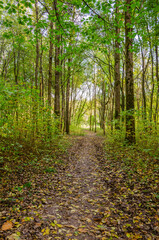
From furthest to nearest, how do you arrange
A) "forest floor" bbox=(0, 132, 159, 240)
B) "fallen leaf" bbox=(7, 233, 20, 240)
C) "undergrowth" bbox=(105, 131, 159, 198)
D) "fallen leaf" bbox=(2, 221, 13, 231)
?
"undergrowth" bbox=(105, 131, 159, 198), "forest floor" bbox=(0, 132, 159, 240), "fallen leaf" bbox=(2, 221, 13, 231), "fallen leaf" bbox=(7, 233, 20, 240)

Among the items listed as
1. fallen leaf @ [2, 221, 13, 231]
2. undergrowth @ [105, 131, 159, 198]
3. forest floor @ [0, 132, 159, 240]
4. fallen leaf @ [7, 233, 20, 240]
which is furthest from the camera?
undergrowth @ [105, 131, 159, 198]

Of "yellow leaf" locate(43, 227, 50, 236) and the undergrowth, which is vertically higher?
the undergrowth

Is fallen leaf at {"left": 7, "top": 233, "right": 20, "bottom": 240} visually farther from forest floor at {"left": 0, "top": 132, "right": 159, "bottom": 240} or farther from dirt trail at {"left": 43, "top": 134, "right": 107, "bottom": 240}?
dirt trail at {"left": 43, "top": 134, "right": 107, "bottom": 240}

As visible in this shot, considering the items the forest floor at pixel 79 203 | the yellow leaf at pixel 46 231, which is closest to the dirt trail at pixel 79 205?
the forest floor at pixel 79 203

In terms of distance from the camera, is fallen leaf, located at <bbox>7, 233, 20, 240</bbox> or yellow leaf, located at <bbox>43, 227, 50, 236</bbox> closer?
fallen leaf, located at <bbox>7, 233, 20, 240</bbox>

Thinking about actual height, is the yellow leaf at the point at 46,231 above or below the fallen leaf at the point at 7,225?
below

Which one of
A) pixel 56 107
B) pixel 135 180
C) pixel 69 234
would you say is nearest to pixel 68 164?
pixel 135 180

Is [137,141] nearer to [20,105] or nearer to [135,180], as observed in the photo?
[135,180]

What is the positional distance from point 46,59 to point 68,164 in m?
18.9

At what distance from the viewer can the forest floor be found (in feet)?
Result: 9.10

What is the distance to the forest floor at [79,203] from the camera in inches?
109

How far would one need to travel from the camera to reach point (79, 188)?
185 inches

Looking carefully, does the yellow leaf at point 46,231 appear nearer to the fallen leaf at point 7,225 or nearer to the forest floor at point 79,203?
the forest floor at point 79,203

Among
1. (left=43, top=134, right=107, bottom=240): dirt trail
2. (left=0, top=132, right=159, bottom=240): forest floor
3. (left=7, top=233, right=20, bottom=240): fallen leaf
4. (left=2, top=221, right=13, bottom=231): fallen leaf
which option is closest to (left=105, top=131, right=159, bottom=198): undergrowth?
(left=0, top=132, right=159, bottom=240): forest floor
